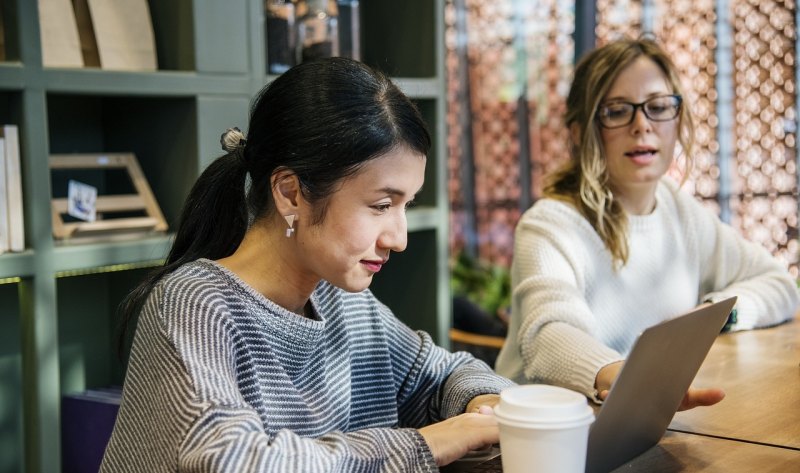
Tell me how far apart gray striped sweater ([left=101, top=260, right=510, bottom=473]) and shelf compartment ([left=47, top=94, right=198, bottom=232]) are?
82 centimetres

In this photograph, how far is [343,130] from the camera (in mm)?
1360

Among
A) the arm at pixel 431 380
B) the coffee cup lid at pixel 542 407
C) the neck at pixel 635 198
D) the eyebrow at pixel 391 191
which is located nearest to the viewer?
the coffee cup lid at pixel 542 407

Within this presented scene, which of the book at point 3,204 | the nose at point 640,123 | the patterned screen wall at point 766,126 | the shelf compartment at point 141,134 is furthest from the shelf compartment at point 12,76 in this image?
the patterned screen wall at point 766,126

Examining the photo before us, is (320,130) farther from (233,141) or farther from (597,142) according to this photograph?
(597,142)

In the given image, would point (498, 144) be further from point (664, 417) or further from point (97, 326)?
point (664, 417)

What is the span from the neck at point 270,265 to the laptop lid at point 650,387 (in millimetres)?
496

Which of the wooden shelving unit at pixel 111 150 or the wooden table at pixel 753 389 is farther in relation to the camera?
the wooden shelving unit at pixel 111 150

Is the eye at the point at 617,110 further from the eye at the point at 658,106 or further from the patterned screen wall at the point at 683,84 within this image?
the patterned screen wall at the point at 683,84

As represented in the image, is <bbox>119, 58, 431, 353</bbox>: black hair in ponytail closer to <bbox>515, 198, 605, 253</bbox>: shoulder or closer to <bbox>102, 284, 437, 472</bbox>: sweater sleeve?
<bbox>102, 284, 437, 472</bbox>: sweater sleeve

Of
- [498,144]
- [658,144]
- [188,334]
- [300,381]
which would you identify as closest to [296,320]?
[300,381]

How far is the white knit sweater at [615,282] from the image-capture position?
193 cm

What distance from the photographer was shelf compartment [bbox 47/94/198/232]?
231 centimetres

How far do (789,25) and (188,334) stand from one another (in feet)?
11.8

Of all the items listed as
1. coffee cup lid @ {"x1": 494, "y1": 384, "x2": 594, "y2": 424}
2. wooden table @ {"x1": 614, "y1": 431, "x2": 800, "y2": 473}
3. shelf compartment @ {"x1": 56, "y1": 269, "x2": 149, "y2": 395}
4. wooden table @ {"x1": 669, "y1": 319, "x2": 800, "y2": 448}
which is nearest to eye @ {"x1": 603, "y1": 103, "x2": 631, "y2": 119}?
wooden table @ {"x1": 669, "y1": 319, "x2": 800, "y2": 448}
